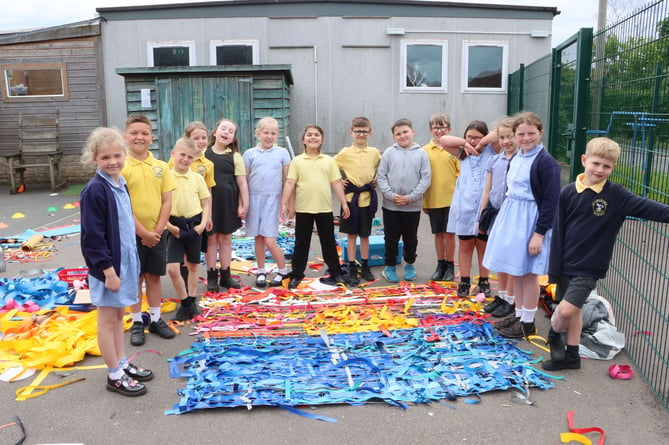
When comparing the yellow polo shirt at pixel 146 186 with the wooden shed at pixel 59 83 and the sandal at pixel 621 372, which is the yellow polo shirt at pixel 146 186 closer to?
the sandal at pixel 621 372

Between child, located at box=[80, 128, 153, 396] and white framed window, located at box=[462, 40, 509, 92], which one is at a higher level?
white framed window, located at box=[462, 40, 509, 92]

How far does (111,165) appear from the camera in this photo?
11.4ft

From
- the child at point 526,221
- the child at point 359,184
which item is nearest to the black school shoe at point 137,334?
the child at point 359,184

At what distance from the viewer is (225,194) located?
570cm

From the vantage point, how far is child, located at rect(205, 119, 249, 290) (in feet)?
18.6

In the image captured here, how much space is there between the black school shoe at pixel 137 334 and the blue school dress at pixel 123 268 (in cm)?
89

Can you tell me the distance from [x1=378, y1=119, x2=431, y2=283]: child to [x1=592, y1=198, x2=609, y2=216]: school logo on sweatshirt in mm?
2333

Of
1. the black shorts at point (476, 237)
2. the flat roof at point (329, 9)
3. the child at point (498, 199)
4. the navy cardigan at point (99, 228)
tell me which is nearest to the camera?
the navy cardigan at point (99, 228)

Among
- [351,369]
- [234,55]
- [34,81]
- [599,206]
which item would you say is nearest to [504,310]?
[599,206]

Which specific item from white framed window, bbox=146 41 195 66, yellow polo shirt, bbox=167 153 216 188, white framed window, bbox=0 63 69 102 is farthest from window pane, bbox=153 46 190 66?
yellow polo shirt, bbox=167 153 216 188

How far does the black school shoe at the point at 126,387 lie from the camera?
11.6 feet

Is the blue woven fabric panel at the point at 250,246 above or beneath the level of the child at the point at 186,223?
beneath

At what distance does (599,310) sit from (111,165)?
371cm

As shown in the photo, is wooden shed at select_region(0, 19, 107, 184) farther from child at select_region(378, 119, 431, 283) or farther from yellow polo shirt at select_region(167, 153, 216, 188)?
child at select_region(378, 119, 431, 283)
